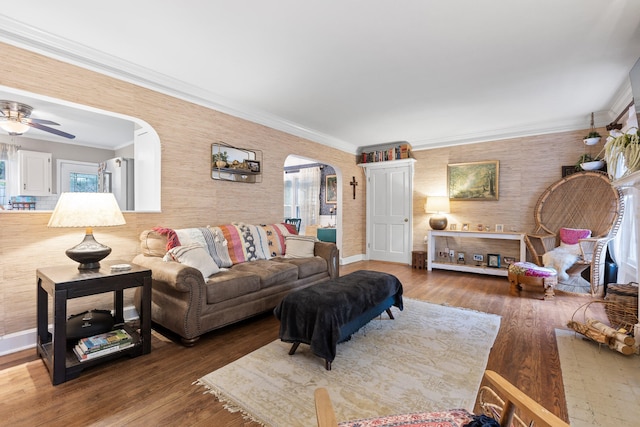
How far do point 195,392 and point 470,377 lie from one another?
70.9 inches

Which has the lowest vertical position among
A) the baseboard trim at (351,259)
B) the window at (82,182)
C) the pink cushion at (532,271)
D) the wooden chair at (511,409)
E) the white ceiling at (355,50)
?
the baseboard trim at (351,259)

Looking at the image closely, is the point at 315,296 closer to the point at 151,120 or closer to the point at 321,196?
the point at 151,120

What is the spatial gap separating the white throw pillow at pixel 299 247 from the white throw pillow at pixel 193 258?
1224 millimetres

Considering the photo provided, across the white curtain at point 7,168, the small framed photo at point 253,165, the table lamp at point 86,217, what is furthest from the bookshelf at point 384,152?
the white curtain at point 7,168

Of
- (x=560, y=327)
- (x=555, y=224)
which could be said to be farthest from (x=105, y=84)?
(x=555, y=224)

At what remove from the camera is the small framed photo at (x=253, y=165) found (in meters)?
4.11

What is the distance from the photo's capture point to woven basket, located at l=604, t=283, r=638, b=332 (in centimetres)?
256

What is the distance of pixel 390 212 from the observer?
20.8 feet

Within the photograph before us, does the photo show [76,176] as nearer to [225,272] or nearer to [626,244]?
[225,272]

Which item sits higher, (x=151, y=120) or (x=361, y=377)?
(x=151, y=120)

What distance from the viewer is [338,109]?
4121mm

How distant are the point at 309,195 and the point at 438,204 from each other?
3939 mm

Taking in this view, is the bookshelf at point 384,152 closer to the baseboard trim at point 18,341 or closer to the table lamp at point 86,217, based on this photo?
the table lamp at point 86,217

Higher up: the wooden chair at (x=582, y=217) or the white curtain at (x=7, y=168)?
the white curtain at (x=7, y=168)
